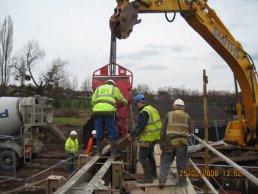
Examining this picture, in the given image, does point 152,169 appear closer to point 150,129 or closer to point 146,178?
point 146,178

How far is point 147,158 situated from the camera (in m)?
6.92

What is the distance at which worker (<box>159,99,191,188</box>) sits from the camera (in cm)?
618

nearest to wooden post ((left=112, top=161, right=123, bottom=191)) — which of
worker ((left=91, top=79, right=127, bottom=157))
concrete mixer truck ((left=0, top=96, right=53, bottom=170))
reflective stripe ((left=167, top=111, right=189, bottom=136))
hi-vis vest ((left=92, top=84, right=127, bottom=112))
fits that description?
reflective stripe ((left=167, top=111, right=189, bottom=136))

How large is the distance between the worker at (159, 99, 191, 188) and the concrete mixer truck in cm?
947

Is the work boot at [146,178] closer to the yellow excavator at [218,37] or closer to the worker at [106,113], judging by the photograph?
the worker at [106,113]

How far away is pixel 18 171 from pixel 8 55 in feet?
96.4

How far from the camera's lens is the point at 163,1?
8492 millimetres

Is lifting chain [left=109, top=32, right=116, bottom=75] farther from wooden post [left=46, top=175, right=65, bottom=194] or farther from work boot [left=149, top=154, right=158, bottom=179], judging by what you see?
wooden post [left=46, top=175, right=65, bottom=194]

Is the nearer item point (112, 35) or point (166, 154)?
point (166, 154)

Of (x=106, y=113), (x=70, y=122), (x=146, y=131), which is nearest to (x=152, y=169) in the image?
(x=146, y=131)

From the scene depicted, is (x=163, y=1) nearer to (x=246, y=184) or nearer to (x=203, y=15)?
(x=203, y=15)

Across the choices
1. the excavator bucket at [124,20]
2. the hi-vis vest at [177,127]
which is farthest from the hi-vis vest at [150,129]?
the excavator bucket at [124,20]

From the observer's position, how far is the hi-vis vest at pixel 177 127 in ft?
20.3

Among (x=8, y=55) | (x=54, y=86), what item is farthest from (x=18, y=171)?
(x=8, y=55)
